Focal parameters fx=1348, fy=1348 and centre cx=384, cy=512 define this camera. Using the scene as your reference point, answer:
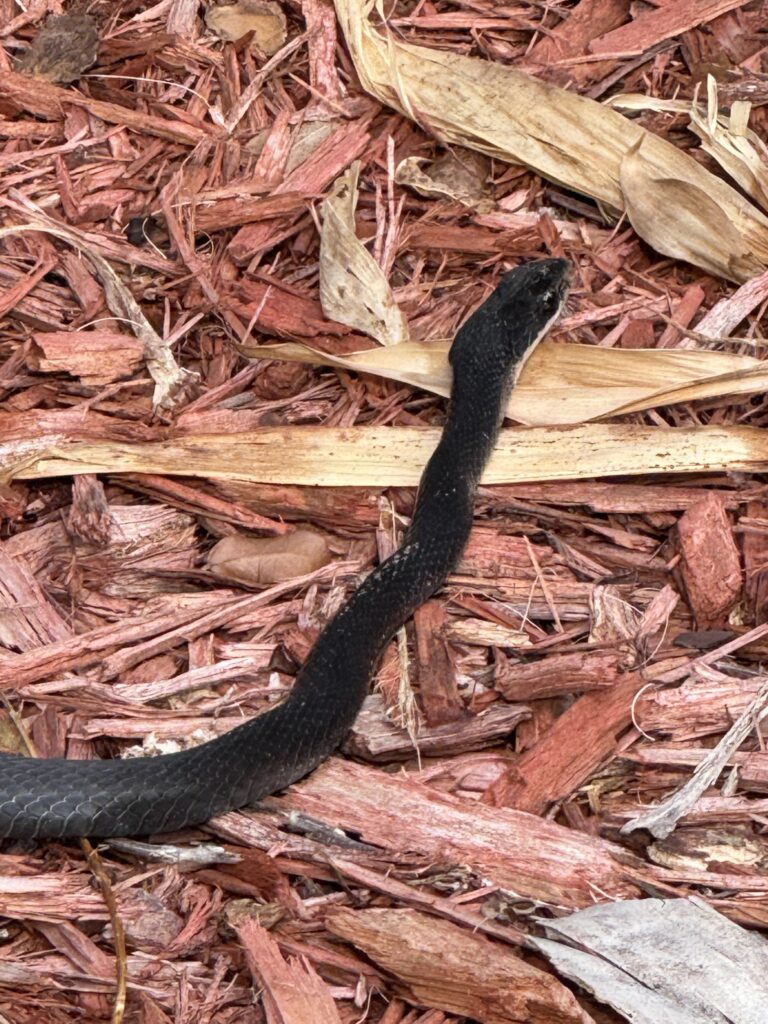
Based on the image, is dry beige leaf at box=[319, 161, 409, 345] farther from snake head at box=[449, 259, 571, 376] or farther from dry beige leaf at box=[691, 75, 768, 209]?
dry beige leaf at box=[691, 75, 768, 209]

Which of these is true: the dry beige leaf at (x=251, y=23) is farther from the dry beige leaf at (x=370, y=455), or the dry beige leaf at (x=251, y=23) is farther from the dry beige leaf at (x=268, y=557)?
the dry beige leaf at (x=268, y=557)

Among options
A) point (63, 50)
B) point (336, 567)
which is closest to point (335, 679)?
point (336, 567)

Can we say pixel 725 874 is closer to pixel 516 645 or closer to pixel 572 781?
pixel 572 781

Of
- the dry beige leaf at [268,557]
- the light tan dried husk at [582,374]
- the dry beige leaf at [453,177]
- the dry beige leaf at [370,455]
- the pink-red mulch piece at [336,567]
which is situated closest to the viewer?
the pink-red mulch piece at [336,567]

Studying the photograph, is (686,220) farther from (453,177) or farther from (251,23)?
(251,23)

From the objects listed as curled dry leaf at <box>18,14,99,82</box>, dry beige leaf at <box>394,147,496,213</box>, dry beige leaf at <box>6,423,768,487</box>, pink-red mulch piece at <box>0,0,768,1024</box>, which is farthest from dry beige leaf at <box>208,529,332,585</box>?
curled dry leaf at <box>18,14,99,82</box>

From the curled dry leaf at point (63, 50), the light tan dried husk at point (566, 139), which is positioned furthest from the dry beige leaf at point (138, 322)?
the light tan dried husk at point (566, 139)
